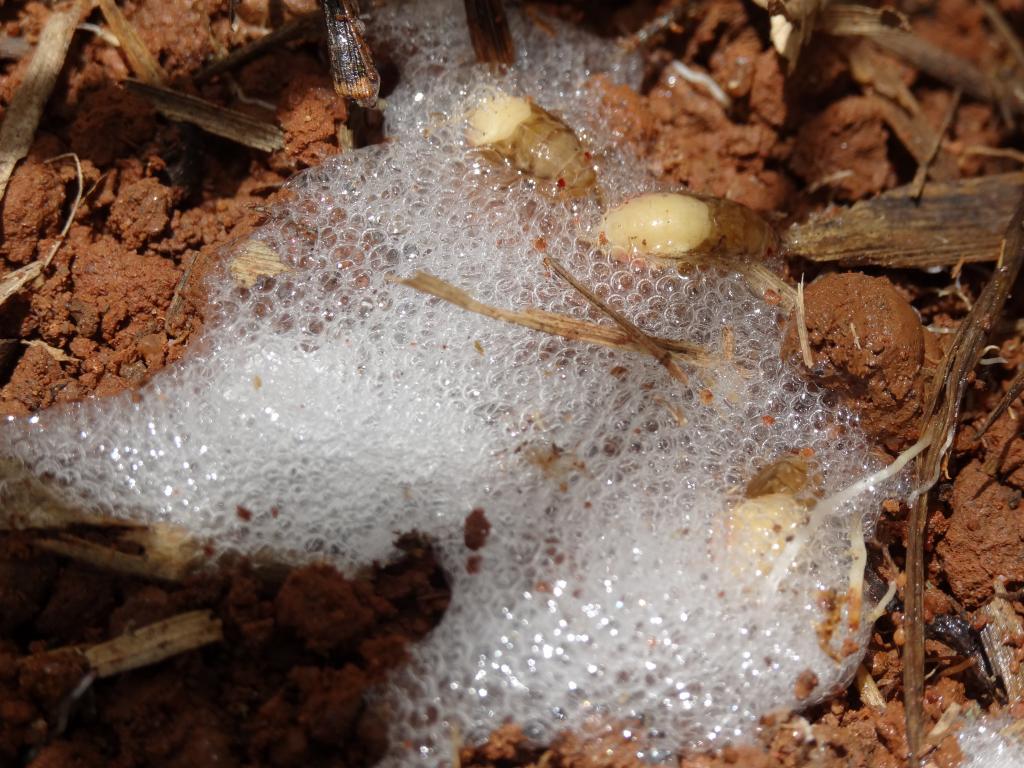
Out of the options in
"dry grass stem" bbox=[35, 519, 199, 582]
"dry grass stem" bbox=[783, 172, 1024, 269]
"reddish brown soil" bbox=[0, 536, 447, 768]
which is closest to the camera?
"reddish brown soil" bbox=[0, 536, 447, 768]

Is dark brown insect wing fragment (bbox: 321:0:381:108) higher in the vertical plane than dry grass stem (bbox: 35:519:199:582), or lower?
higher

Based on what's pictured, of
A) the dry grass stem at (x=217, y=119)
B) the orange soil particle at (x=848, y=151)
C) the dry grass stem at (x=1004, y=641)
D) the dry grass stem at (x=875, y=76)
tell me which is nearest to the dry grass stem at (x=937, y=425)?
the dry grass stem at (x=1004, y=641)

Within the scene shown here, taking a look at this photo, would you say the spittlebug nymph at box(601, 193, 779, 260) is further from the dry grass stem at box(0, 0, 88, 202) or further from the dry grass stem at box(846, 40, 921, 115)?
the dry grass stem at box(0, 0, 88, 202)

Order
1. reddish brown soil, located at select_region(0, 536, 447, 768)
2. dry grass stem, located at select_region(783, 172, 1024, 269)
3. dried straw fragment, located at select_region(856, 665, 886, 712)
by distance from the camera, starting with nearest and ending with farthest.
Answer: reddish brown soil, located at select_region(0, 536, 447, 768), dried straw fragment, located at select_region(856, 665, 886, 712), dry grass stem, located at select_region(783, 172, 1024, 269)

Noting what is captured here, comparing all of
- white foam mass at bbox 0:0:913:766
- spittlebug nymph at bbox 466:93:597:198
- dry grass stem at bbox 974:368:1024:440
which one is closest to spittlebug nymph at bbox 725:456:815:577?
white foam mass at bbox 0:0:913:766

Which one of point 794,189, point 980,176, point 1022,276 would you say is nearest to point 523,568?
point 794,189

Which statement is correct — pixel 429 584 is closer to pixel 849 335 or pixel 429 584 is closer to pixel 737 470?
pixel 737 470
